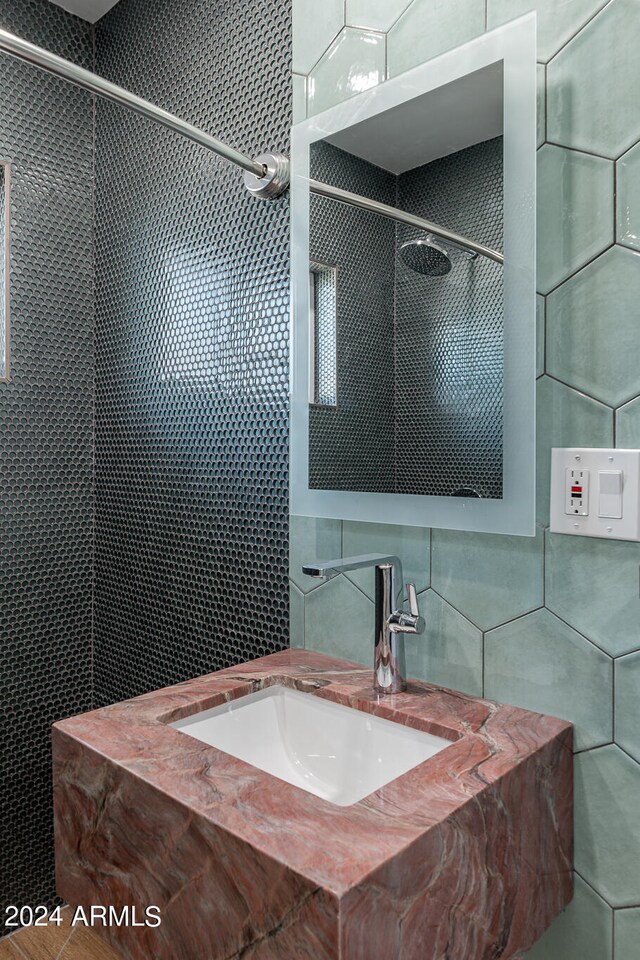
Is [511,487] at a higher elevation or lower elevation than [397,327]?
lower

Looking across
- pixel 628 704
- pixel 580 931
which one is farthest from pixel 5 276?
Answer: pixel 580 931

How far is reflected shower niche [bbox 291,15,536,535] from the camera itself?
39.9 inches

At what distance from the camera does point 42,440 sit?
6.51ft

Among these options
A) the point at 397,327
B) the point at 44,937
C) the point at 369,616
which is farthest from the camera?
the point at 44,937

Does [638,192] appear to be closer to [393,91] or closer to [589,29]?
[589,29]

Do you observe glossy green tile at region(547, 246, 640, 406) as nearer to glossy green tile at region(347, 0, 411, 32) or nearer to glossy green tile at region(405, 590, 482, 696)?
glossy green tile at region(405, 590, 482, 696)

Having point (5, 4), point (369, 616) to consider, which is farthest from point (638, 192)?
point (5, 4)

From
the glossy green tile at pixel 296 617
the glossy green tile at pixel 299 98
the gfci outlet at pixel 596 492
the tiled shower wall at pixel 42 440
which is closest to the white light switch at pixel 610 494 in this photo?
the gfci outlet at pixel 596 492

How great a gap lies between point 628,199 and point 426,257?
32 centimetres

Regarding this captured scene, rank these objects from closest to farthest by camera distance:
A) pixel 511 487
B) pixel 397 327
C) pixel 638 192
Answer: pixel 638 192 → pixel 511 487 → pixel 397 327

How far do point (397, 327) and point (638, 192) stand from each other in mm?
412

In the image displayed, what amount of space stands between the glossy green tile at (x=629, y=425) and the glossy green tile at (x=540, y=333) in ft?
0.46

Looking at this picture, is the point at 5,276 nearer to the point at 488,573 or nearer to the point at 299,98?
the point at 299,98

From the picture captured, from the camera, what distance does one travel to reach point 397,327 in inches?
46.1
